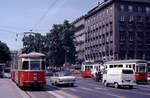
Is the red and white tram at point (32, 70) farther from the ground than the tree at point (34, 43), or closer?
closer

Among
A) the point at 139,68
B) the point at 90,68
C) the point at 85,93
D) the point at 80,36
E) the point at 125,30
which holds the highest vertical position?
the point at 80,36

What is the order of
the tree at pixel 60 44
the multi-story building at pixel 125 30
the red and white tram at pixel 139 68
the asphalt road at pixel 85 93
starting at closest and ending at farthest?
1. the asphalt road at pixel 85 93
2. the red and white tram at pixel 139 68
3. the multi-story building at pixel 125 30
4. the tree at pixel 60 44

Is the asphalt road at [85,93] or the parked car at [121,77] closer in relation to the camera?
the asphalt road at [85,93]

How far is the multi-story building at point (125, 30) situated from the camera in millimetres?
73625

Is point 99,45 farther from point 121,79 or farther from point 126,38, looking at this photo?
point 121,79

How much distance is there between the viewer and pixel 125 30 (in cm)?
7519

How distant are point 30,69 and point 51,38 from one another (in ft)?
209

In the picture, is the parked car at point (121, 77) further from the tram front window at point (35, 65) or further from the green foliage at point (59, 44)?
the green foliage at point (59, 44)

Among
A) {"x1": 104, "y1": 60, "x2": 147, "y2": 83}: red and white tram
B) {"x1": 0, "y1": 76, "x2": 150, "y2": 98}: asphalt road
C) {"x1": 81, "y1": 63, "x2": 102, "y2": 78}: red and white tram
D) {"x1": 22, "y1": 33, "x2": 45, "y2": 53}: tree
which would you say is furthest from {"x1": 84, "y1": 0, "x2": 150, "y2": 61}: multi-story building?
{"x1": 0, "y1": 76, "x2": 150, "y2": 98}: asphalt road

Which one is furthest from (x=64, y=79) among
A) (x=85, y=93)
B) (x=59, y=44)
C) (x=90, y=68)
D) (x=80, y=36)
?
(x=80, y=36)

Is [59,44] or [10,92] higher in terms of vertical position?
[59,44]

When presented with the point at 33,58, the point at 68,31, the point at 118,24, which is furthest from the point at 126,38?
the point at 33,58

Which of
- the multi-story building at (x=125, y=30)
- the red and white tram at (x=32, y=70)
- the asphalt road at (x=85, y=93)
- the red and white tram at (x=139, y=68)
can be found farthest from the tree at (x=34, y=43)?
the asphalt road at (x=85, y=93)

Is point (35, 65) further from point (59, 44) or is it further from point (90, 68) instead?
point (59, 44)
